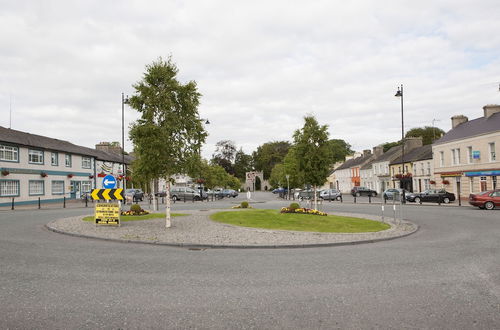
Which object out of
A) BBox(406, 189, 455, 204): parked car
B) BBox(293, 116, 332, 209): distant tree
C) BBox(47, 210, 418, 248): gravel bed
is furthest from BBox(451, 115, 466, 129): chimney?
BBox(47, 210, 418, 248): gravel bed

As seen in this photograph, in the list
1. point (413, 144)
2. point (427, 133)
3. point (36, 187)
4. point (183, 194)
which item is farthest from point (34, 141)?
point (427, 133)

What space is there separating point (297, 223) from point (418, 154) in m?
44.1

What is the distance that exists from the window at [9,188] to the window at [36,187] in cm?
222

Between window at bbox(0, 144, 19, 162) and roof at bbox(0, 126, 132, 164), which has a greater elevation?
roof at bbox(0, 126, 132, 164)

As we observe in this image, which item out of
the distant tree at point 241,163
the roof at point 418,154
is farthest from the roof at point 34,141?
the distant tree at point 241,163

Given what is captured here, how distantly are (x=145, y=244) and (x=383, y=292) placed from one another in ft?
27.6

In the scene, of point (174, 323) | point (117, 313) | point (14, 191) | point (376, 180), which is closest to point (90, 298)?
point (117, 313)

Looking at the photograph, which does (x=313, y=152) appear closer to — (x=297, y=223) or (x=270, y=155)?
(x=297, y=223)

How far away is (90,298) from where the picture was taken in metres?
6.00

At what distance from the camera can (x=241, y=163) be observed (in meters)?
119

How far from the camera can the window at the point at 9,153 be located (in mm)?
34344

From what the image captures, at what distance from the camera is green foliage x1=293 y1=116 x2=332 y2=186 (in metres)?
23.4

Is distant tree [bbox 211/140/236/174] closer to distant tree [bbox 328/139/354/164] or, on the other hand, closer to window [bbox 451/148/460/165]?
distant tree [bbox 328/139/354/164]

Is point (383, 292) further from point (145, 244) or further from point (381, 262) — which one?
point (145, 244)
